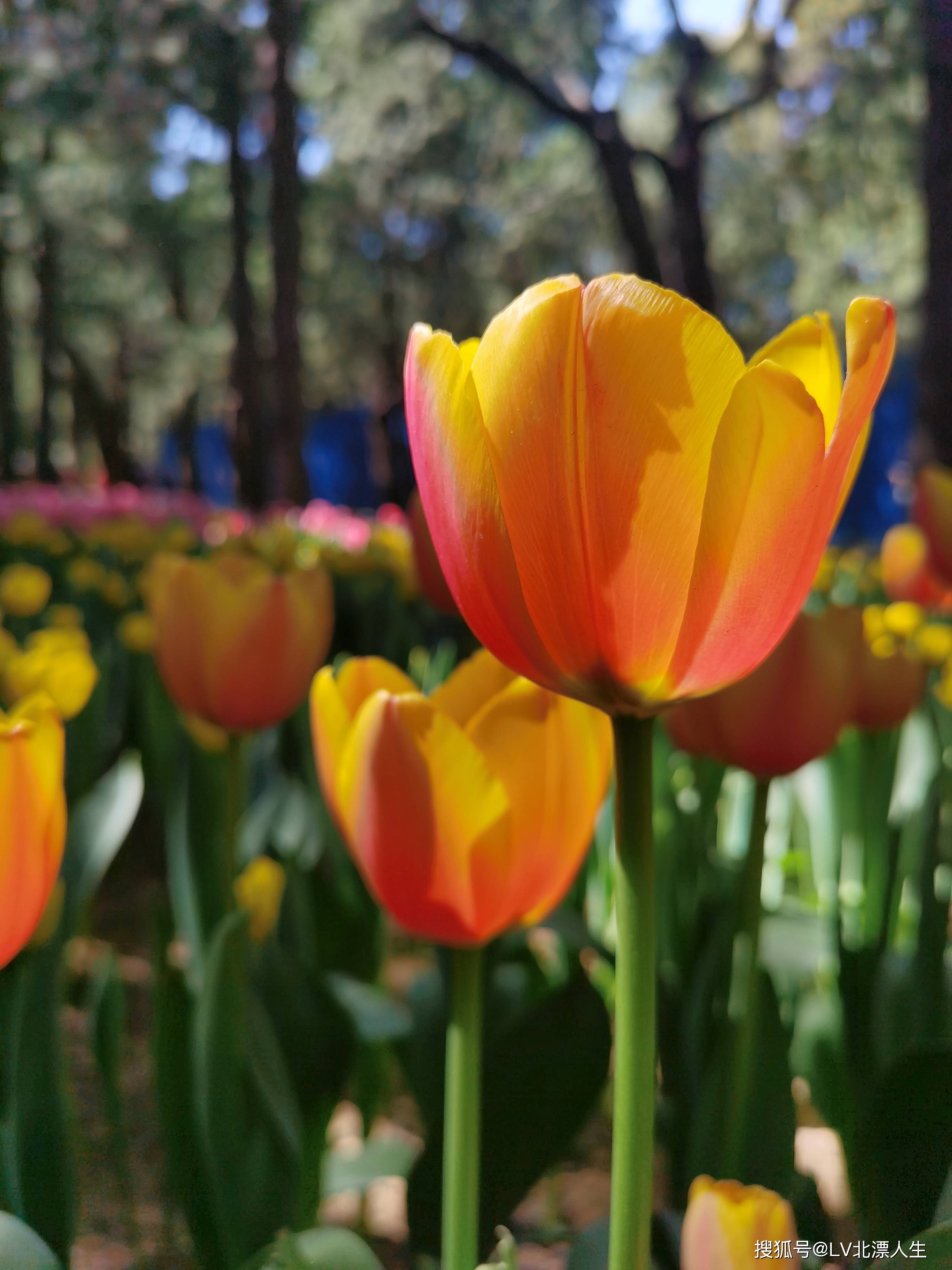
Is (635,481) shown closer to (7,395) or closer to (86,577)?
(86,577)

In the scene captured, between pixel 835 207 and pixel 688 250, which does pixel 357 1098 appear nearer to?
pixel 688 250

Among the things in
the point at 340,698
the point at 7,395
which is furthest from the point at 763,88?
the point at 340,698

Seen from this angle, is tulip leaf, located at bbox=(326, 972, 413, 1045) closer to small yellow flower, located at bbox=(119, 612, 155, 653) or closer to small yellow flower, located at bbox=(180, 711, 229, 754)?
small yellow flower, located at bbox=(180, 711, 229, 754)

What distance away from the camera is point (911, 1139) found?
386mm

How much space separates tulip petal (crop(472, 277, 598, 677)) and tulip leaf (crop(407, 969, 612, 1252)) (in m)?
0.21

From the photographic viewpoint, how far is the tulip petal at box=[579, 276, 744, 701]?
0.24 meters

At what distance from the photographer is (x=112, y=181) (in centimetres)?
337

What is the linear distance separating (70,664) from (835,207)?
7.58 m

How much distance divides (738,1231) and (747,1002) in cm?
22

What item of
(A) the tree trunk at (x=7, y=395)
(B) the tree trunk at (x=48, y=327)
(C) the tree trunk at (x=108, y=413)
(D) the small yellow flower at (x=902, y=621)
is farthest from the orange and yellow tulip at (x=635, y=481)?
(C) the tree trunk at (x=108, y=413)

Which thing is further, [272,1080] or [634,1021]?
[272,1080]

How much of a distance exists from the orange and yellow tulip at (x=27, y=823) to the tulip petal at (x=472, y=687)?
13 centimetres

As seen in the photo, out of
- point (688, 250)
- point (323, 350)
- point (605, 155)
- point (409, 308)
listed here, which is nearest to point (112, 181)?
point (605, 155)

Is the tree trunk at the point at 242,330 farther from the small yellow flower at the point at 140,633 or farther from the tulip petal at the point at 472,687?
the tulip petal at the point at 472,687
